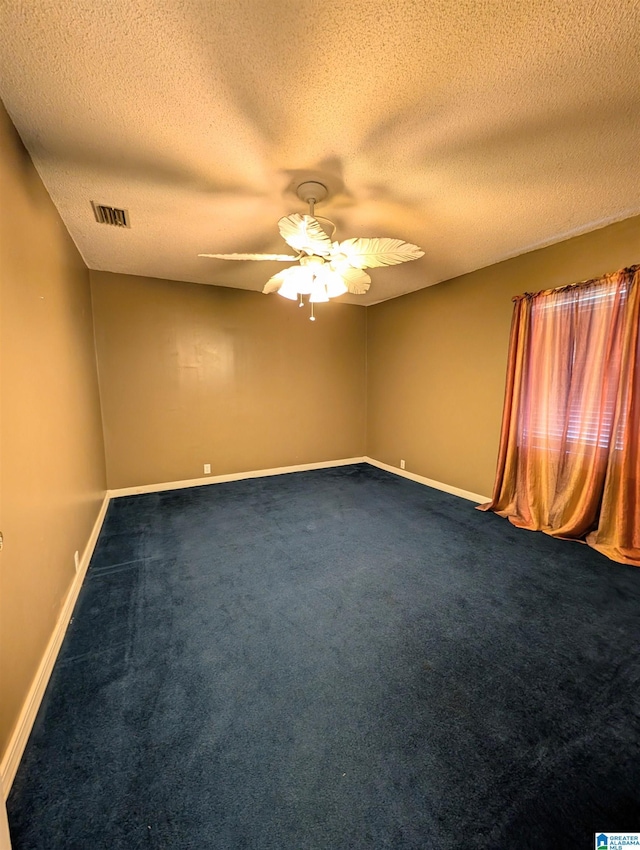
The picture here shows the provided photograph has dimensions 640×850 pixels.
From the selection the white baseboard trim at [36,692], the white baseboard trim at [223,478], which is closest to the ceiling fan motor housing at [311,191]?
the white baseboard trim at [36,692]

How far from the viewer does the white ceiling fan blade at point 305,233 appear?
5.87ft

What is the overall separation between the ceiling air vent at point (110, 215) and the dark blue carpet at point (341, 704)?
8.33ft

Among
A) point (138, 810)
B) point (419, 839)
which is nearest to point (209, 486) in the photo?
point (138, 810)

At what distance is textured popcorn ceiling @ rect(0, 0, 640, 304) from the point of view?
118 cm

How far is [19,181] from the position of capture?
166 cm

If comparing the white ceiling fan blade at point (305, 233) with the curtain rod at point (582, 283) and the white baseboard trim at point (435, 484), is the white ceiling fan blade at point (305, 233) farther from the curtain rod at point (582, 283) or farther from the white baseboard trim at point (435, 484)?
the white baseboard trim at point (435, 484)

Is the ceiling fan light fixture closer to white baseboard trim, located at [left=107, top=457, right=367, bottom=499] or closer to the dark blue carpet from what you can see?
the dark blue carpet

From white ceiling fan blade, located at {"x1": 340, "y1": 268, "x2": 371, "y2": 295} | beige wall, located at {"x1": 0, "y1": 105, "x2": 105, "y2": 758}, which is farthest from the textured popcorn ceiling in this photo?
white ceiling fan blade, located at {"x1": 340, "y1": 268, "x2": 371, "y2": 295}

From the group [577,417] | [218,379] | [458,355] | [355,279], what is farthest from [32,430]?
[458,355]

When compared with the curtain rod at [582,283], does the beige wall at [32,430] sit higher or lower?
lower

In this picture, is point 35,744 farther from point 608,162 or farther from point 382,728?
point 608,162

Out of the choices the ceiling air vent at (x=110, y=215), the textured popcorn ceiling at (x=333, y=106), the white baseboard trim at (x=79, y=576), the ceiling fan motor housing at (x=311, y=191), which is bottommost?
the white baseboard trim at (x=79, y=576)

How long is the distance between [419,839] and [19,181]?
3.02 m

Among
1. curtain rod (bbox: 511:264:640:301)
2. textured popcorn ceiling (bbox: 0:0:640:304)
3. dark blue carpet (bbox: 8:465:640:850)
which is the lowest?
dark blue carpet (bbox: 8:465:640:850)
